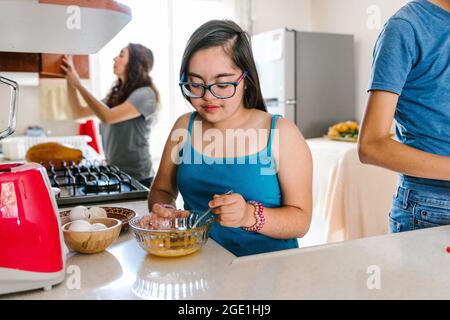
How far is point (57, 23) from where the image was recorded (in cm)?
109

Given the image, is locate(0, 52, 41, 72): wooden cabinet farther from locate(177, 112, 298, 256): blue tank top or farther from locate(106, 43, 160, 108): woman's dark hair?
locate(177, 112, 298, 256): blue tank top

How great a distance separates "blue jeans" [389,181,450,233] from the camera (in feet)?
3.51

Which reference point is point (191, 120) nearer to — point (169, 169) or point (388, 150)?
point (169, 169)

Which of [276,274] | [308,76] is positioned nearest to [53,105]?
[308,76]

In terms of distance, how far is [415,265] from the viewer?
0.77 meters

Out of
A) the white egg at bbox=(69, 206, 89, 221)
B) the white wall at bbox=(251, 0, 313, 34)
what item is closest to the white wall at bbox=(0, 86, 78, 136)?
the white wall at bbox=(251, 0, 313, 34)

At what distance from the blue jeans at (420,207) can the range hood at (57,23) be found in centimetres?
85

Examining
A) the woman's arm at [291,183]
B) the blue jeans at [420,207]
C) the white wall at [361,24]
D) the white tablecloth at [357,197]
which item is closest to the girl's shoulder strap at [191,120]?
the woman's arm at [291,183]

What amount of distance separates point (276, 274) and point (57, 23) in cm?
80

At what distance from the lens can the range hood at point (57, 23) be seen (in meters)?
1.00

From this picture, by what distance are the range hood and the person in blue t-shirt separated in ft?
2.17

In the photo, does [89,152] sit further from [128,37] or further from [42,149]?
[128,37]

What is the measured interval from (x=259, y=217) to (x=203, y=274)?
0.65ft
